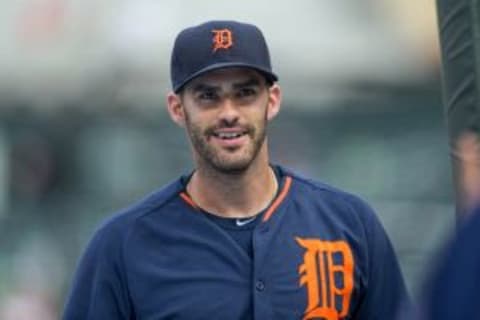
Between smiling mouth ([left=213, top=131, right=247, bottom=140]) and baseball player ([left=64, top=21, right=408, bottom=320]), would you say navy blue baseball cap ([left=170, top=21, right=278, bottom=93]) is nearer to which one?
baseball player ([left=64, top=21, right=408, bottom=320])

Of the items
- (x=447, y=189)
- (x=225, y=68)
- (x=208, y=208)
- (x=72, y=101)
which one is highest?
(x=225, y=68)

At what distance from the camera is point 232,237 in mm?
3830

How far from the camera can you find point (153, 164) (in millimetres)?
14164

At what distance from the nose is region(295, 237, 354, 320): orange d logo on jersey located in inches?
14.5

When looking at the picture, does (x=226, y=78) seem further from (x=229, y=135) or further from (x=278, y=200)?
(x=278, y=200)

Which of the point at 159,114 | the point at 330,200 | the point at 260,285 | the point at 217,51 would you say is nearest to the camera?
the point at 260,285

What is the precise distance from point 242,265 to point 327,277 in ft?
0.73

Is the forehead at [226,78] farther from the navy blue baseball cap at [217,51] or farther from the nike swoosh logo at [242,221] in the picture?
the nike swoosh logo at [242,221]

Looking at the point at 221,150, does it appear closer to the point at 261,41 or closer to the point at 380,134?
the point at 261,41

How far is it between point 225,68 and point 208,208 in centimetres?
38

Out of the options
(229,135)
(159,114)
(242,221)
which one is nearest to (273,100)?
(229,135)

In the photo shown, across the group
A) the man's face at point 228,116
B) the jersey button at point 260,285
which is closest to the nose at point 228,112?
the man's face at point 228,116

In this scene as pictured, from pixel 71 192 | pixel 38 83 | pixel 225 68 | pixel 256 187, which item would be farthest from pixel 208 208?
pixel 38 83

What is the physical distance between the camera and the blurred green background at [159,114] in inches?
538
